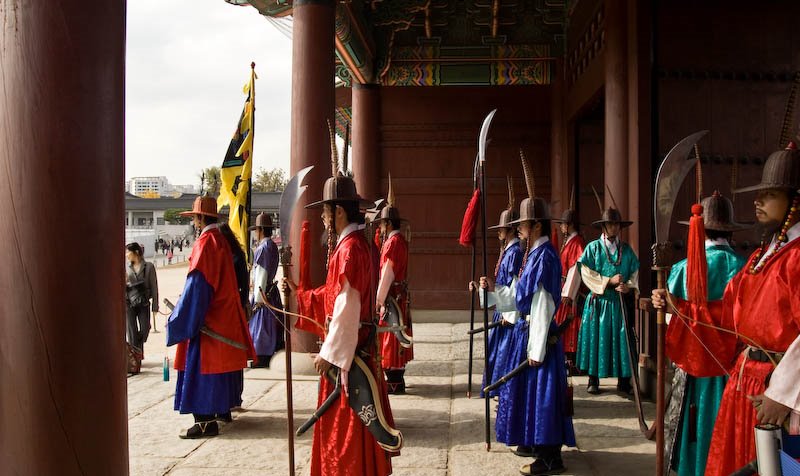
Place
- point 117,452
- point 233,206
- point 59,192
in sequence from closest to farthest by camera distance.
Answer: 1. point 59,192
2. point 117,452
3. point 233,206

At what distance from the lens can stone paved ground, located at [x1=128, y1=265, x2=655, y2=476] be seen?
14.6ft

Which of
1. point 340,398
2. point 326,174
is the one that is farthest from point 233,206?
point 340,398

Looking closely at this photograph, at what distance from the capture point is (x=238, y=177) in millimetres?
5402

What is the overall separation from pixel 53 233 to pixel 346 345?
190 cm

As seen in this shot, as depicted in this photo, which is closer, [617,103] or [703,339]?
[703,339]

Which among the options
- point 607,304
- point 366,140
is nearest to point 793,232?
point 607,304

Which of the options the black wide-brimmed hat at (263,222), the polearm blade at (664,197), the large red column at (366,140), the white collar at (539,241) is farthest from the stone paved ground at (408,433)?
the large red column at (366,140)

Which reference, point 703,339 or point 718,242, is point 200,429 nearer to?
point 703,339

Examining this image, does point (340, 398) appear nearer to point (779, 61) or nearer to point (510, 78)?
point (779, 61)

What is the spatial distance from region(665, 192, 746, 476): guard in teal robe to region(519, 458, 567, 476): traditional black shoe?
779 mm

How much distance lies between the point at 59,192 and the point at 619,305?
5.86 metres

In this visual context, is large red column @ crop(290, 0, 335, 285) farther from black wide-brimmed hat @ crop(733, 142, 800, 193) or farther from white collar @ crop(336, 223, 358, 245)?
black wide-brimmed hat @ crop(733, 142, 800, 193)

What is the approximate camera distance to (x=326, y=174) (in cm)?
717

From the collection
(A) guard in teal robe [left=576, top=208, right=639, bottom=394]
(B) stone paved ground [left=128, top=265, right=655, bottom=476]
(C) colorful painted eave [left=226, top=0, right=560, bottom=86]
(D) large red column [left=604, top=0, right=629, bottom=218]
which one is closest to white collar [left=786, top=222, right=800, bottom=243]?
(B) stone paved ground [left=128, top=265, right=655, bottom=476]
